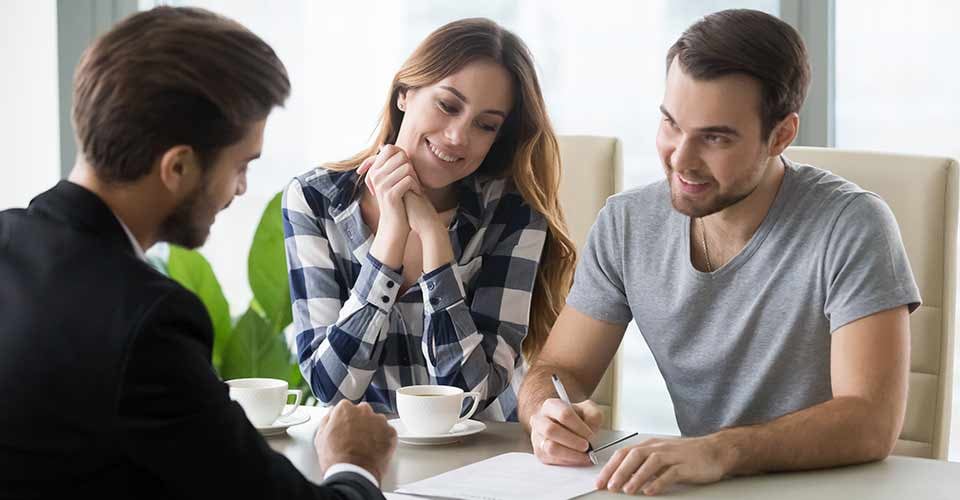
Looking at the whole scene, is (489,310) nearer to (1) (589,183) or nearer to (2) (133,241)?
(1) (589,183)

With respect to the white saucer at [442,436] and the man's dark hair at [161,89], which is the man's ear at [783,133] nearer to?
the white saucer at [442,436]

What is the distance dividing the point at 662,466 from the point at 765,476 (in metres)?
0.16

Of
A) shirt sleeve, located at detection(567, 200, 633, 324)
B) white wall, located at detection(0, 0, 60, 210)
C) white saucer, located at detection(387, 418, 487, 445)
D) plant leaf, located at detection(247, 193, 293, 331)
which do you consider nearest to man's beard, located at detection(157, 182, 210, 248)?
white saucer, located at detection(387, 418, 487, 445)

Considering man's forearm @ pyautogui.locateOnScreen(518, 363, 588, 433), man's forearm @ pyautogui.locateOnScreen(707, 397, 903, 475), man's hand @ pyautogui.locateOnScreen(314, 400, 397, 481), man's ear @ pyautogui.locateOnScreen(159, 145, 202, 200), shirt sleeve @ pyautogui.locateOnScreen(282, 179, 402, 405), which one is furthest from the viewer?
shirt sleeve @ pyautogui.locateOnScreen(282, 179, 402, 405)

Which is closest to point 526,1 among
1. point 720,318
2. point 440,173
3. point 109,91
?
point 440,173

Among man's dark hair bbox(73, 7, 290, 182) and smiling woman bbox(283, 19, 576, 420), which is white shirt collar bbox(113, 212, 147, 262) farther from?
smiling woman bbox(283, 19, 576, 420)

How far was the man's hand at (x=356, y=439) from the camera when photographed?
128 cm

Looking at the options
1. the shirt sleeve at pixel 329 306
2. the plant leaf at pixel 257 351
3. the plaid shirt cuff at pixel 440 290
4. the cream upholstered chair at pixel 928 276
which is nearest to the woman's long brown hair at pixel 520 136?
the shirt sleeve at pixel 329 306

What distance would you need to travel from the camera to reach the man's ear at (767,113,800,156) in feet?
5.94

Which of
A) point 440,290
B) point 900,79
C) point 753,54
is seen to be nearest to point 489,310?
point 440,290

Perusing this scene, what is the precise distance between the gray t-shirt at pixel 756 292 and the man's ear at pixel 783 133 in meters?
0.07

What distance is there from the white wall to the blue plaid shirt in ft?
6.32

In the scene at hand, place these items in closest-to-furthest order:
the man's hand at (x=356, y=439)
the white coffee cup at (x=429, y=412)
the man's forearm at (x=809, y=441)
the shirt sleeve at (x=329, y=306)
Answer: the man's hand at (x=356, y=439) → the man's forearm at (x=809, y=441) → the white coffee cup at (x=429, y=412) → the shirt sleeve at (x=329, y=306)

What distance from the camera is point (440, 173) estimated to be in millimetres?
2080
